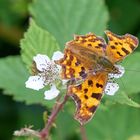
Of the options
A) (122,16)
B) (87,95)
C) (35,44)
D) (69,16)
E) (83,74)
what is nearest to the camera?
(87,95)

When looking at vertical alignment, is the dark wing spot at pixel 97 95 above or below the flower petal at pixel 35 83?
below

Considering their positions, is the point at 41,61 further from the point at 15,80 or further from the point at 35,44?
the point at 15,80

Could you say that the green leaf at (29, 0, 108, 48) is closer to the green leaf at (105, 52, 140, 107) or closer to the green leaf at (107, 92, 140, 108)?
the green leaf at (105, 52, 140, 107)

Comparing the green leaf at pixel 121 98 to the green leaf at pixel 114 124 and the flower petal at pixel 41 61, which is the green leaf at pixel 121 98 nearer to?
the flower petal at pixel 41 61

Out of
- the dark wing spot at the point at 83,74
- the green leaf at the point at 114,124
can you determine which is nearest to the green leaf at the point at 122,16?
the green leaf at the point at 114,124

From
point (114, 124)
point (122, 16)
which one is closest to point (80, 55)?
point (114, 124)

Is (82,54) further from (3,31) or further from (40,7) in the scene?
(3,31)

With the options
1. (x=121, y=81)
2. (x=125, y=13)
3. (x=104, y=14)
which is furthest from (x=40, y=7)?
(x=125, y=13)

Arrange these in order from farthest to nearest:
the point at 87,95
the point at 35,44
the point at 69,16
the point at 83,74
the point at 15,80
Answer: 1. the point at 69,16
2. the point at 15,80
3. the point at 35,44
4. the point at 83,74
5. the point at 87,95

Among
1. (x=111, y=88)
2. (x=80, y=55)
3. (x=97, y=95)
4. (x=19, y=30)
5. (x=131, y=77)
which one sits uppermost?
(x=19, y=30)
